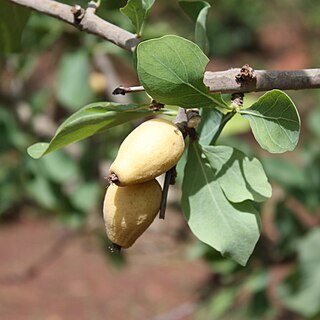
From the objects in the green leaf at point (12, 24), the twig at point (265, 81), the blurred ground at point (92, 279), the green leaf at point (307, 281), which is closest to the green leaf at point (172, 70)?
the twig at point (265, 81)

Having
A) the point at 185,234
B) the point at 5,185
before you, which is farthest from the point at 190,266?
the point at 5,185

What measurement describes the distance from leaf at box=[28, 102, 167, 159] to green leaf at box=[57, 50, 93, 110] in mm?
1047

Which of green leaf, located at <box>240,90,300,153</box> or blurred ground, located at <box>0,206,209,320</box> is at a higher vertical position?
green leaf, located at <box>240,90,300,153</box>

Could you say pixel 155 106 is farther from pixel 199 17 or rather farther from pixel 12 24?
pixel 12 24

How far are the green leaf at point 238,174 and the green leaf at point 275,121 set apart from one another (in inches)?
2.0

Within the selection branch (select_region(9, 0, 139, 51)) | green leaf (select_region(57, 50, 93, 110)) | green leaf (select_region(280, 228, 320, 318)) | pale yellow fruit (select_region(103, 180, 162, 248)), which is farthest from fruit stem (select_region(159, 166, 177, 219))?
green leaf (select_region(57, 50, 93, 110))

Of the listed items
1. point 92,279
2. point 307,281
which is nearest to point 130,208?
point 307,281

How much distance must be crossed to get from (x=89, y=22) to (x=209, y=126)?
0.52 feet

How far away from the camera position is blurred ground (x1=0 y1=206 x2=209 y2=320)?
3252mm

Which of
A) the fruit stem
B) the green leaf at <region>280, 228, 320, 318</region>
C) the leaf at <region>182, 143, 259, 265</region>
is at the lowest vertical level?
the green leaf at <region>280, 228, 320, 318</region>

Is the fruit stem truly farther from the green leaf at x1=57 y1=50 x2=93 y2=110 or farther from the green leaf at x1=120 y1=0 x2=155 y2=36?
the green leaf at x1=57 y1=50 x2=93 y2=110

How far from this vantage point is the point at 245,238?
0.70 metres

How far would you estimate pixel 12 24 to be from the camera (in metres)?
0.91

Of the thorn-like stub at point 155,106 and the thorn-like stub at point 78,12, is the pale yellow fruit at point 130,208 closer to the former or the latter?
the thorn-like stub at point 155,106
